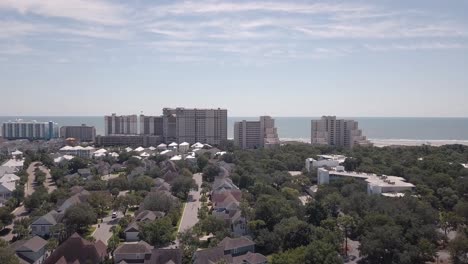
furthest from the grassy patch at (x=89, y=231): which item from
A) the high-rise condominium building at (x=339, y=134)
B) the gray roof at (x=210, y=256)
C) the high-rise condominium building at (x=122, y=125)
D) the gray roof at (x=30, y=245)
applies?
the high-rise condominium building at (x=122, y=125)

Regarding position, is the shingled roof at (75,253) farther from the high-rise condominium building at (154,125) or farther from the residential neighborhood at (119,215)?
the high-rise condominium building at (154,125)

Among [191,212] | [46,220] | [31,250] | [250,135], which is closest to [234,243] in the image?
[31,250]

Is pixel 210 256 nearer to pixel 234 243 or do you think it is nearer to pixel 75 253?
pixel 234 243

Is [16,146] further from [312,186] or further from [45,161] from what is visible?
[312,186]

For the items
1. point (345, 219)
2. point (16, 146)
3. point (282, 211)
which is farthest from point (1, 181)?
point (16, 146)

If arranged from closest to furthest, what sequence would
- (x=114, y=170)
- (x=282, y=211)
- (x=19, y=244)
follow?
1. (x=19, y=244)
2. (x=282, y=211)
3. (x=114, y=170)

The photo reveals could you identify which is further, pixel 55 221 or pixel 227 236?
pixel 55 221
